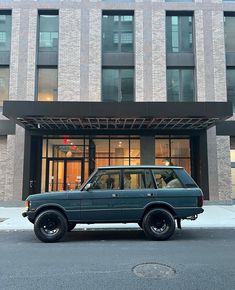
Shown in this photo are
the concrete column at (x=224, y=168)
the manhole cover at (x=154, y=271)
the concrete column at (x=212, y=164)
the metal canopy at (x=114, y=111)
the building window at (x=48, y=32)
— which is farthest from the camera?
the building window at (x=48, y=32)

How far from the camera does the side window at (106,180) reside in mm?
8242

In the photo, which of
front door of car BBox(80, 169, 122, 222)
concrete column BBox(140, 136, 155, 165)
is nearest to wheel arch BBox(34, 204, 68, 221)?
front door of car BBox(80, 169, 122, 222)

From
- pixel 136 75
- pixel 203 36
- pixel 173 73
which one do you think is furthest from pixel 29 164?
pixel 203 36

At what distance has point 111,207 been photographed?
8086 millimetres

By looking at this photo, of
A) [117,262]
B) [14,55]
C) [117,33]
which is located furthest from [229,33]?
[117,262]

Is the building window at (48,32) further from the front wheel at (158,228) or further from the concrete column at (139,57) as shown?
the front wheel at (158,228)

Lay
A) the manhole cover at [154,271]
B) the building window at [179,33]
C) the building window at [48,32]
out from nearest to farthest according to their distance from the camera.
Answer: the manhole cover at [154,271] → the building window at [48,32] → the building window at [179,33]

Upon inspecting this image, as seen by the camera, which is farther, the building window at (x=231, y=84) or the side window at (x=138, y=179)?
the building window at (x=231, y=84)

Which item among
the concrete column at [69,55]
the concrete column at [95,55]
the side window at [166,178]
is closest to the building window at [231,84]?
the concrete column at [95,55]

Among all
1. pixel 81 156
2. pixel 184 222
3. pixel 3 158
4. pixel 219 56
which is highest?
pixel 219 56

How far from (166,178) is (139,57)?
1077 cm

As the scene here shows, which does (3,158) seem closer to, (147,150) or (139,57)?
(147,150)

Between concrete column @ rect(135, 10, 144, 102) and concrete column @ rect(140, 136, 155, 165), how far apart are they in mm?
2336

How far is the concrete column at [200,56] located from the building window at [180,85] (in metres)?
0.52
